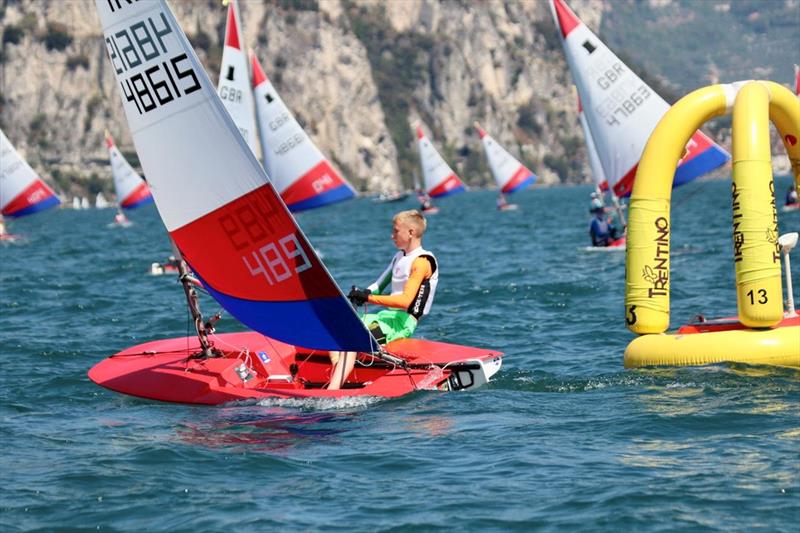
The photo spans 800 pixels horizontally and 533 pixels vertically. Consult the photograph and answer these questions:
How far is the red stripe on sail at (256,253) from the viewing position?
430 inches

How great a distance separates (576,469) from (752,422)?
6.18ft

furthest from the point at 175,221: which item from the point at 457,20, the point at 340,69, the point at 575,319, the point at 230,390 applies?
the point at 457,20

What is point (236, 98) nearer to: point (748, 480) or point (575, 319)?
point (575, 319)

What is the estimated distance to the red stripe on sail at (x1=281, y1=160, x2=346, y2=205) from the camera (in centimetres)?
3155

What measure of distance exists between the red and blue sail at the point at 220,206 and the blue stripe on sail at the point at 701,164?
17437 millimetres

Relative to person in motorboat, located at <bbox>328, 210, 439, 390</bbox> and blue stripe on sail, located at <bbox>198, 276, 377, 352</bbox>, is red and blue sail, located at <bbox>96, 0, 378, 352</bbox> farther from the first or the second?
person in motorboat, located at <bbox>328, 210, 439, 390</bbox>

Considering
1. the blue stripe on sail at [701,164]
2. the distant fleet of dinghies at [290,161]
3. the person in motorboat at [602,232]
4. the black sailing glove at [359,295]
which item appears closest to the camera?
the black sailing glove at [359,295]

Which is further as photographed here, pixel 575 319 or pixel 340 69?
pixel 340 69

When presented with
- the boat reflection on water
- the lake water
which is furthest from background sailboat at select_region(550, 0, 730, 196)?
the boat reflection on water

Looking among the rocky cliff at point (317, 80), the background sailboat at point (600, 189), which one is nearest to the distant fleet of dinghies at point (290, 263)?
the background sailboat at point (600, 189)

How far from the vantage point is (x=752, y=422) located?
980cm

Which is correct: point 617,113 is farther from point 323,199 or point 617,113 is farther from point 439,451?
point 439,451

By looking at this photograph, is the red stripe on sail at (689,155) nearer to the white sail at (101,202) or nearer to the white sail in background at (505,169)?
the white sail in background at (505,169)

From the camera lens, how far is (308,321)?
1104cm
